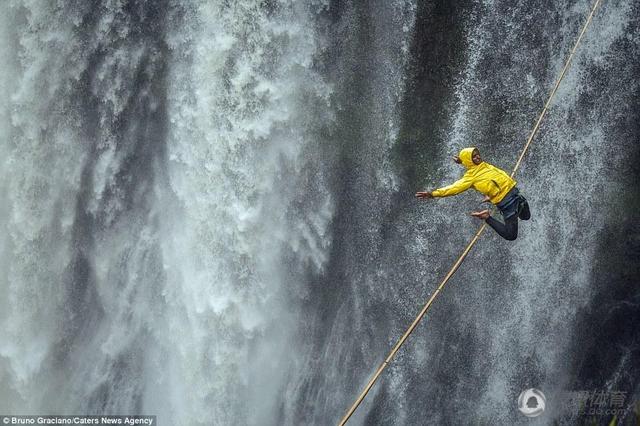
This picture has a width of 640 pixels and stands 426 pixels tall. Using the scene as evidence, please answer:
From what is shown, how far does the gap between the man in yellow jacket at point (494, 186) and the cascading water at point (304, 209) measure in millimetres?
2217

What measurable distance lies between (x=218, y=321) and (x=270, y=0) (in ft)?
12.7

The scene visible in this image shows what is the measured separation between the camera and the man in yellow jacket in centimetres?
795

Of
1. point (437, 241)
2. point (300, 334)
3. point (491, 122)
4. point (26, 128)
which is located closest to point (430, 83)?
point (491, 122)

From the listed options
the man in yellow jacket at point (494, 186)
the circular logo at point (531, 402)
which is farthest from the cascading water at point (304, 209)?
the man in yellow jacket at point (494, 186)

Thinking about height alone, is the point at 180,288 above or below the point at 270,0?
below

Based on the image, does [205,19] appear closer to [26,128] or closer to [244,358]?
[26,128]

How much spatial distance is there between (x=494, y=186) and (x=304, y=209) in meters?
3.03

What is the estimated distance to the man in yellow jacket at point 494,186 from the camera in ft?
26.1

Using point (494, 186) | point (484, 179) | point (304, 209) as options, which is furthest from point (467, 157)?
point (304, 209)

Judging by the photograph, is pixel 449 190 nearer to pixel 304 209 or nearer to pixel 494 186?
pixel 494 186

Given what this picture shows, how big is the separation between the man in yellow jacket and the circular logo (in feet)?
11.1

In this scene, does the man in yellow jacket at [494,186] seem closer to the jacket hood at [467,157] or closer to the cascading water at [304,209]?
the jacket hood at [467,157]

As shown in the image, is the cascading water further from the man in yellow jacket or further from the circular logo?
the man in yellow jacket

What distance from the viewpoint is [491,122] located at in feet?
33.7
